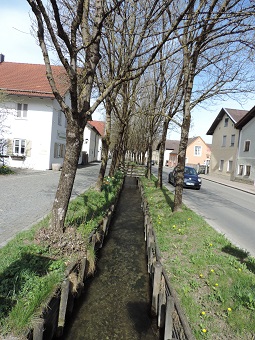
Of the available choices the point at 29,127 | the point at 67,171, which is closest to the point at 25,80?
the point at 29,127

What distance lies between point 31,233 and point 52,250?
1033mm

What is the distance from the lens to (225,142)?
34.4m

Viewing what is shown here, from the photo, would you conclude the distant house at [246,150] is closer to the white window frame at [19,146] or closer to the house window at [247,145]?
the house window at [247,145]

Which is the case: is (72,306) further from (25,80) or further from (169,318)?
(25,80)

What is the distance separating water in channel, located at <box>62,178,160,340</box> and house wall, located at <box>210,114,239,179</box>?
2696 cm

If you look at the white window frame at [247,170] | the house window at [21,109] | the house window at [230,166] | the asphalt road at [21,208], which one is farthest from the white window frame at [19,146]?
the house window at [230,166]

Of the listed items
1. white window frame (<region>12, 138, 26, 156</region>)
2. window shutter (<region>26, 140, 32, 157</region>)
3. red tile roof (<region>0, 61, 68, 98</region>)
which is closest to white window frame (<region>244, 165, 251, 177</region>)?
red tile roof (<region>0, 61, 68, 98</region>)

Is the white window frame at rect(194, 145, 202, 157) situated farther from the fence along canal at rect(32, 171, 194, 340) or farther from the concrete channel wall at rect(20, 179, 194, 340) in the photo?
the concrete channel wall at rect(20, 179, 194, 340)

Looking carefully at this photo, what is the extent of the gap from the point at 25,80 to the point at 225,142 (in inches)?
1021

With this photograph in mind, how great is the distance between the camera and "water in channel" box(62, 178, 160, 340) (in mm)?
4020

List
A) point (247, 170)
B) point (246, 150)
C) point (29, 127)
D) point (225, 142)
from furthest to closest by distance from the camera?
1. point (225, 142)
2. point (246, 150)
3. point (247, 170)
4. point (29, 127)

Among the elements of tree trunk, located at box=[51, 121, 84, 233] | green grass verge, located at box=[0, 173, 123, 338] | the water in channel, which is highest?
tree trunk, located at box=[51, 121, 84, 233]

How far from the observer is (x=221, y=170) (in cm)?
3475

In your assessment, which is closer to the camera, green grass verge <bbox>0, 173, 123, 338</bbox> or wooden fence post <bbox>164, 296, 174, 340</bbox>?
green grass verge <bbox>0, 173, 123, 338</bbox>
